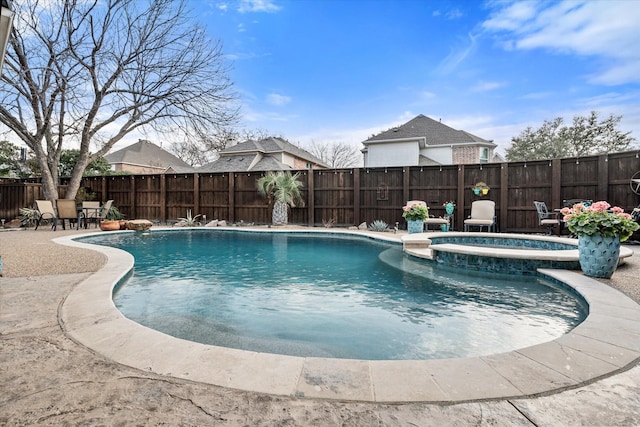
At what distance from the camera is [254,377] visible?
5.36 ft

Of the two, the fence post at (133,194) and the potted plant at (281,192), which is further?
the fence post at (133,194)

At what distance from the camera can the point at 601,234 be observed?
384 cm

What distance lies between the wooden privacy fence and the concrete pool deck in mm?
7763

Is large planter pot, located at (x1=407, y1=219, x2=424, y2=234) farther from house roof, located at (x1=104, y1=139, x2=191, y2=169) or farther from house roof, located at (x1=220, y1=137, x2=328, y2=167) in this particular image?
house roof, located at (x1=104, y1=139, x2=191, y2=169)

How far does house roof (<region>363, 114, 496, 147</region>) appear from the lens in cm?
1867

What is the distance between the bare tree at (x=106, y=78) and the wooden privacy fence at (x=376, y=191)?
1807 millimetres

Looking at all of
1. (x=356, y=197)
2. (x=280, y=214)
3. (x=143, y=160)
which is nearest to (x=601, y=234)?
(x=356, y=197)

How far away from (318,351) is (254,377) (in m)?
0.84

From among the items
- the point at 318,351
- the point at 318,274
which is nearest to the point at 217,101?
the point at 318,274

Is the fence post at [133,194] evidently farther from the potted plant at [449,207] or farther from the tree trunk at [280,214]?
the potted plant at [449,207]

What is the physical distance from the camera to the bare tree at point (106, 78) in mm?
10258

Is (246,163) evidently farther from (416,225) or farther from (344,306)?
(344,306)

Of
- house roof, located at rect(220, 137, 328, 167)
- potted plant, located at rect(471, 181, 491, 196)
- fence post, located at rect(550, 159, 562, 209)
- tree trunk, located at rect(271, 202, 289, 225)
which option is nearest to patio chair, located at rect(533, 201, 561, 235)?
fence post, located at rect(550, 159, 562, 209)

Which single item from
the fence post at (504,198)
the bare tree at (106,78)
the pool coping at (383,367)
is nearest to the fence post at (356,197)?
the fence post at (504,198)
